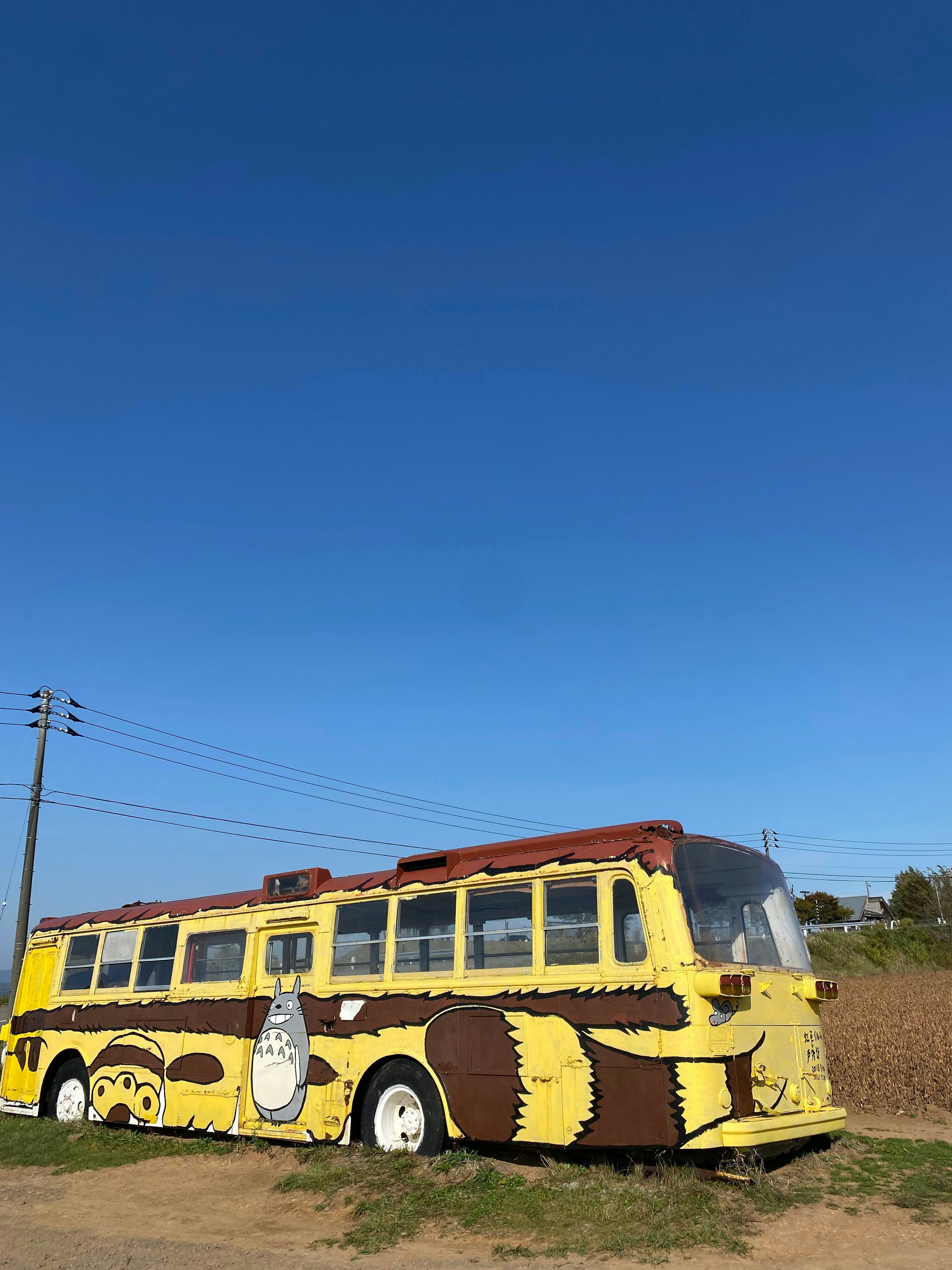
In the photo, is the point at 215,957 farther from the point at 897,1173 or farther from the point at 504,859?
the point at 897,1173

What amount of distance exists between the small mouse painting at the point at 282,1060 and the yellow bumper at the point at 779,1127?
17.0 ft

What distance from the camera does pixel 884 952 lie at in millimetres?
45750

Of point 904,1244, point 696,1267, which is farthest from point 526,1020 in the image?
point 904,1244

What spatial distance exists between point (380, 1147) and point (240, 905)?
378cm

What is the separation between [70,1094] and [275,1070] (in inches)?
184

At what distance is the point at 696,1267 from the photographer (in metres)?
6.51

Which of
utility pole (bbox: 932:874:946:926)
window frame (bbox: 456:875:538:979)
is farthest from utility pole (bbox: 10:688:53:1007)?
utility pole (bbox: 932:874:946:926)

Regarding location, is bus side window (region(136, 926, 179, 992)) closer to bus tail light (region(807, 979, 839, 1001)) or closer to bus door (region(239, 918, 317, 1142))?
bus door (region(239, 918, 317, 1142))

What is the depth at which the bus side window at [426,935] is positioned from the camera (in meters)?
9.99

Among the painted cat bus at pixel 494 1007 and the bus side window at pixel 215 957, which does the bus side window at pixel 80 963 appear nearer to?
the painted cat bus at pixel 494 1007

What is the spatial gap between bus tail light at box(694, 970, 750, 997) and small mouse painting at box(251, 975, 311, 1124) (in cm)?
516

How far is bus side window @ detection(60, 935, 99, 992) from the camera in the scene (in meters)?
14.1

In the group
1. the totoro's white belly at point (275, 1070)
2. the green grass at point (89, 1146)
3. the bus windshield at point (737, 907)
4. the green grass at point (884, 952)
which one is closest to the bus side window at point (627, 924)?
the bus windshield at point (737, 907)

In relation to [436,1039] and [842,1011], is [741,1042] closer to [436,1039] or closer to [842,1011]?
[436,1039]
